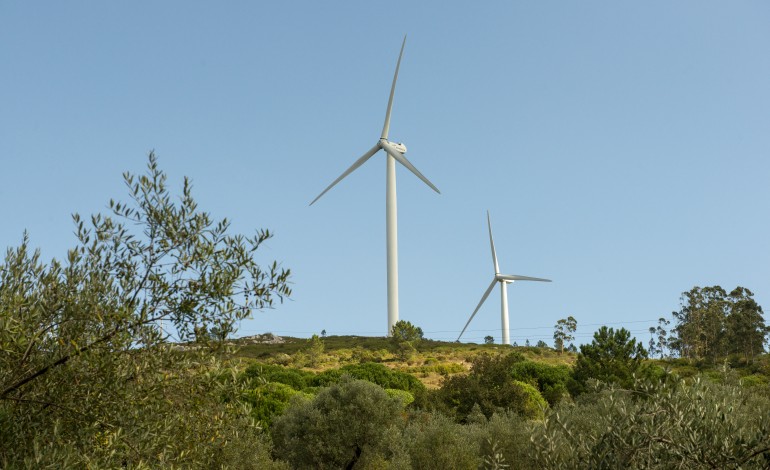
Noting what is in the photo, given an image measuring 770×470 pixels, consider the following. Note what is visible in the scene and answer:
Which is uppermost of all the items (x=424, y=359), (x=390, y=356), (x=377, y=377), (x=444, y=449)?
(x=390, y=356)

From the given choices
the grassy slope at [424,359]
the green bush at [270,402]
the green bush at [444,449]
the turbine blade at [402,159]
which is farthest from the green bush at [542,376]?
the green bush at [444,449]

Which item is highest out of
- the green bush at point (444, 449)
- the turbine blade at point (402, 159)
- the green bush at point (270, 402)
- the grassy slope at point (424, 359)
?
the turbine blade at point (402, 159)

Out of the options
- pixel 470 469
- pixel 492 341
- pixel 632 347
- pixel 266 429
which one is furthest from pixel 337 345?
pixel 470 469

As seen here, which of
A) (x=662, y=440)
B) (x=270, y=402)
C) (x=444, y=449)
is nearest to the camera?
(x=662, y=440)

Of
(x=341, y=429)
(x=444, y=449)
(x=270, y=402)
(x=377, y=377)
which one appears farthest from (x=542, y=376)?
(x=444, y=449)

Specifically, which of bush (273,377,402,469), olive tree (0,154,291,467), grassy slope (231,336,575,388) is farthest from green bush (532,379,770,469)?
grassy slope (231,336,575,388)

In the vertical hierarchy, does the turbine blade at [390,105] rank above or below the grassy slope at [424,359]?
above

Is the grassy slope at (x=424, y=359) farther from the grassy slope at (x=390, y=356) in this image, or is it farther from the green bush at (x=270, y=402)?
the green bush at (x=270, y=402)

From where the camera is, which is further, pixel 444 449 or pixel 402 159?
pixel 402 159

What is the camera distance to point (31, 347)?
508 inches

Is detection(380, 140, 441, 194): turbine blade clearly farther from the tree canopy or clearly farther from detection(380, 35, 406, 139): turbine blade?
the tree canopy

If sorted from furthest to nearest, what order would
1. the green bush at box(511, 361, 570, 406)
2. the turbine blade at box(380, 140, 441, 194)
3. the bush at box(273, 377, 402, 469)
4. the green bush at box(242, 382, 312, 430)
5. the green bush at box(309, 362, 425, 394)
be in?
the turbine blade at box(380, 140, 441, 194) < the green bush at box(511, 361, 570, 406) < the green bush at box(309, 362, 425, 394) < the green bush at box(242, 382, 312, 430) < the bush at box(273, 377, 402, 469)

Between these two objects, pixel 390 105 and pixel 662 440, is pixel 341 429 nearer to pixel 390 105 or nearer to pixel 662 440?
pixel 662 440

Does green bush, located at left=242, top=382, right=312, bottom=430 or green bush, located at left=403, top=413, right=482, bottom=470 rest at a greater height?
green bush, located at left=242, top=382, right=312, bottom=430
